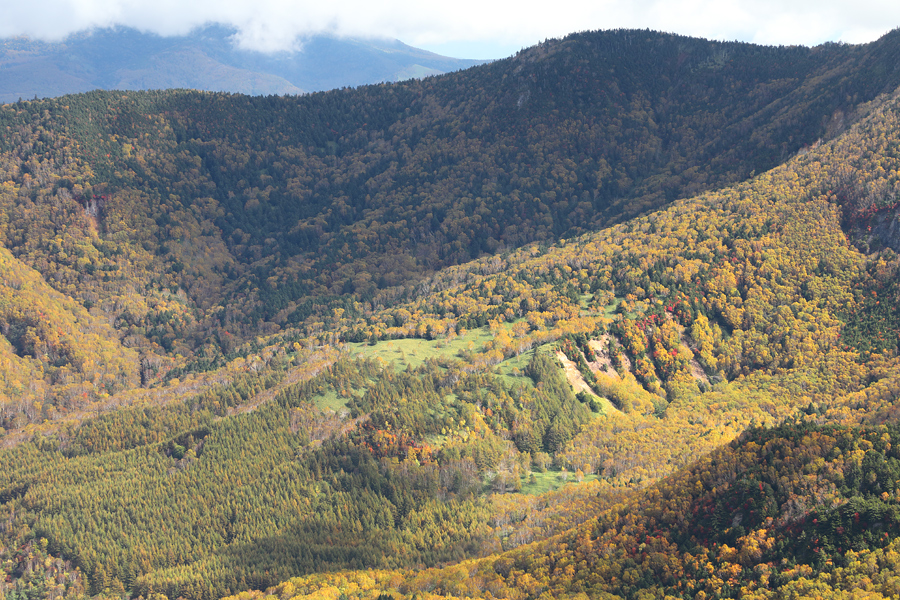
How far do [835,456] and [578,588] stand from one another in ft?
190

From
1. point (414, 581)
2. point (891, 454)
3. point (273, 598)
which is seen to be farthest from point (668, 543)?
point (273, 598)

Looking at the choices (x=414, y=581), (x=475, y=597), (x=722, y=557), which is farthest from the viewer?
(x=414, y=581)

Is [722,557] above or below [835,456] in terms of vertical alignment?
below

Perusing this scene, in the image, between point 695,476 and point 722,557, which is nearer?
point 722,557

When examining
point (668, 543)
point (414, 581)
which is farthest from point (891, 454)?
point (414, 581)

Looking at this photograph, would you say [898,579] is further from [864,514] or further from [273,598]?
[273,598]

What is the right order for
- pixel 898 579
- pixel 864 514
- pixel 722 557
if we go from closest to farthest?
1. pixel 898 579
2. pixel 864 514
3. pixel 722 557

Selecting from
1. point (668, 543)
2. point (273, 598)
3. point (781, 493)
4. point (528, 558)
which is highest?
point (781, 493)

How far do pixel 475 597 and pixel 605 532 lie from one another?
107 ft

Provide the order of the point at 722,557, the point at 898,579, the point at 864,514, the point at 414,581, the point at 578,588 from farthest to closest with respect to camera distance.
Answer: the point at 414,581
the point at 578,588
the point at 722,557
the point at 864,514
the point at 898,579

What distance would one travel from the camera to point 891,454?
15475 cm

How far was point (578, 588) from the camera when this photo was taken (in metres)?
162

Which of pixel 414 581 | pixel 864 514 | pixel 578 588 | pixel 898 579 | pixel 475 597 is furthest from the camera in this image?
pixel 414 581

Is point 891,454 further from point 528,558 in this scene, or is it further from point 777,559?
point 528,558
